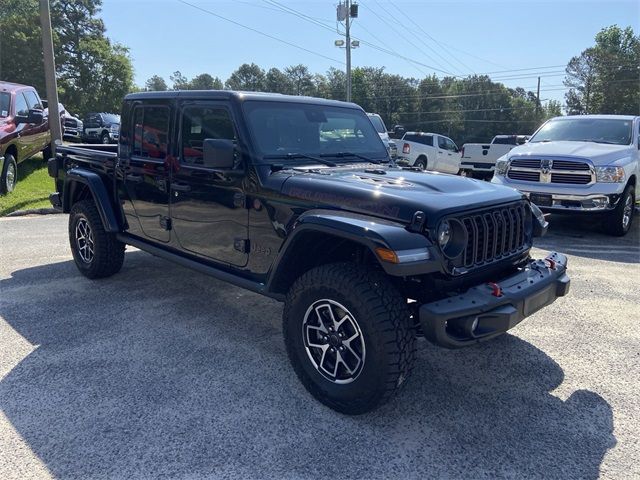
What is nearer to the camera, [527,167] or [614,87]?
[527,167]

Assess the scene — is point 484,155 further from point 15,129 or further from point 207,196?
point 207,196

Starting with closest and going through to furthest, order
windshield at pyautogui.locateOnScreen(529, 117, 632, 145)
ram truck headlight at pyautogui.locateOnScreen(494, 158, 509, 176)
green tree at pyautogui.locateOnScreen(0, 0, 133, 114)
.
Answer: ram truck headlight at pyautogui.locateOnScreen(494, 158, 509, 176)
windshield at pyautogui.locateOnScreen(529, 117, 632, 145)
green tree at pyautogui.locateOnScreen(0, 0, 133, 114)

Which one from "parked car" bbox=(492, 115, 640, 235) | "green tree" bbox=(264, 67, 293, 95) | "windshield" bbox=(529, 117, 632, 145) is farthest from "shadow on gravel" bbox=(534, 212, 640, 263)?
"green tree" bbox=(264, 67, 293, 95)

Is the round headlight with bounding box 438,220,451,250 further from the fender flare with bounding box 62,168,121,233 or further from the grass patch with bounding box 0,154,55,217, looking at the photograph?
the grass patch with bounding box 0,154,55,217

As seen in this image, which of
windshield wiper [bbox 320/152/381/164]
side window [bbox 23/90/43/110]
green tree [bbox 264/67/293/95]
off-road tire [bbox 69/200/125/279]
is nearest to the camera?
windshield wiper [bbox 320/152/381/164]

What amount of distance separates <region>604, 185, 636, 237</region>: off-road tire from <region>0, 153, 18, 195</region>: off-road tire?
34.8 feet

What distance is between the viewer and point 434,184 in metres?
3.28

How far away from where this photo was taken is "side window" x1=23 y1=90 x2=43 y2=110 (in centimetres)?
1080

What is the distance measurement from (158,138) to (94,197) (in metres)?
1.19

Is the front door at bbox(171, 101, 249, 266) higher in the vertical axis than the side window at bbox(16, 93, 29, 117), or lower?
lower

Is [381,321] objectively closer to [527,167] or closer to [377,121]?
[527,167]

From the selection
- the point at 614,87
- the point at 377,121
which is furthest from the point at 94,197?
the point at 614,87

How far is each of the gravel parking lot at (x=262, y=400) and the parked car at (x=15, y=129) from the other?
19.0 feet

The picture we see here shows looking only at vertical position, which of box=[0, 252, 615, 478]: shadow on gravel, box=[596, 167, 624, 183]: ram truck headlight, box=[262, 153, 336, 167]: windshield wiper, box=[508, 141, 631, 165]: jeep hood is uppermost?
box=[508, 141, 631, 165]: jeep hood
